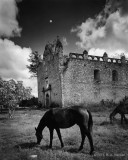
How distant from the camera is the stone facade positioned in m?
25.3

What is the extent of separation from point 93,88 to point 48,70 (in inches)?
345

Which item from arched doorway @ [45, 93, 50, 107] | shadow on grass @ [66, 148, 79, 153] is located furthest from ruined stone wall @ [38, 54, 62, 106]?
shadow on grass @ [66, 148, 79, 153]

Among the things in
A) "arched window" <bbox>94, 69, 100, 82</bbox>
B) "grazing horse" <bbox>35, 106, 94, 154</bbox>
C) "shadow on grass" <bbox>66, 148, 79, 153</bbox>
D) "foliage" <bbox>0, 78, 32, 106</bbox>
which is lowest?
"shadow on grass" <bbox>66, 148, 79, 153</bbox>

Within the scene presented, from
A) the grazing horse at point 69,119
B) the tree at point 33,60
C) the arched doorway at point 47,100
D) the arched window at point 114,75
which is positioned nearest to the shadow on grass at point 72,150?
the grazing horse at point 69,119

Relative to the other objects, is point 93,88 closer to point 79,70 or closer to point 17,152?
point 79,70

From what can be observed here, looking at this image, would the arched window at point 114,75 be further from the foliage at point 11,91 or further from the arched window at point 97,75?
the foliage at point 11,91

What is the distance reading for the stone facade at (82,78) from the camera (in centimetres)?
2530

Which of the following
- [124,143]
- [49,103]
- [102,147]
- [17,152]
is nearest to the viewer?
[17,152]

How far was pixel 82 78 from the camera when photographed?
2622 cm

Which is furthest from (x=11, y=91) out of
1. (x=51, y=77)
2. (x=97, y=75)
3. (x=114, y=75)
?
(x=114, y=75)

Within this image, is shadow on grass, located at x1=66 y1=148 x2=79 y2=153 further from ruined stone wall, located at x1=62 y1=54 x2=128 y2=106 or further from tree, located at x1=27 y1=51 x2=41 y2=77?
tree, located at x1=27 y1=51 x2=41 y2=77

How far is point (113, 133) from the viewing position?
379 inches

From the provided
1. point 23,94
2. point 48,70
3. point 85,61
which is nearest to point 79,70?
point 85,61

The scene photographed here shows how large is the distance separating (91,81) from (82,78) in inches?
66.7
